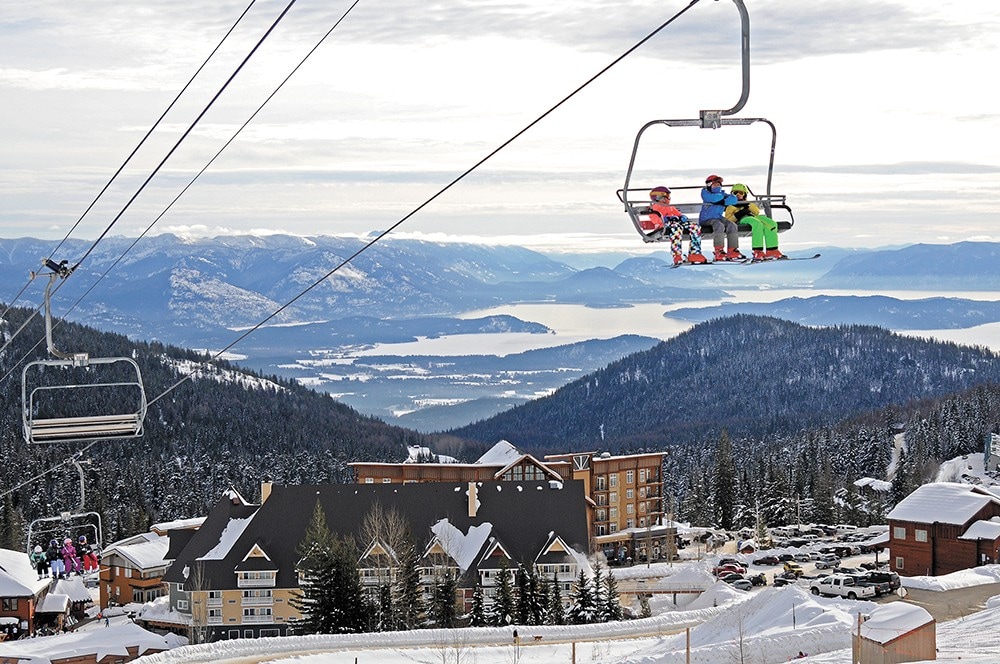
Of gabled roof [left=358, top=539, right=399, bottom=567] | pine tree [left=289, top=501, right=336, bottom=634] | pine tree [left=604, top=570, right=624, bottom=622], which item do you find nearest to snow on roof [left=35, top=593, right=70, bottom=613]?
gabled roof [left=358, top=539, right=399, bottom=567]

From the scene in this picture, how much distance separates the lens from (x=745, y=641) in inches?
957

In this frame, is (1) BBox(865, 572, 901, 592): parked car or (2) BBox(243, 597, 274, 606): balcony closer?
(1) BBox(865, 572, 901, 592): parked car

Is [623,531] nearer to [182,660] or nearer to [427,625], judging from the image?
[427,625]

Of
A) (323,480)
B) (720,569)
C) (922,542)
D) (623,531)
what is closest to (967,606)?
(922,542)

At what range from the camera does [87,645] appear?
3484 centimetres

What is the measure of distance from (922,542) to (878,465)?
63089mm

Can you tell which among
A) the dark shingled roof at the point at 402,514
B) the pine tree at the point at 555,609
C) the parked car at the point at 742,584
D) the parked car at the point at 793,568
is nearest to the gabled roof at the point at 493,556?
the dark shingled roof at the point at 402,514

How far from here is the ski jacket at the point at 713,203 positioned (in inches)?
366

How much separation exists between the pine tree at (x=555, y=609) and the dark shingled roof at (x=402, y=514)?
429 centimetres

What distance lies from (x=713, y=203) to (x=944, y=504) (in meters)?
37.0

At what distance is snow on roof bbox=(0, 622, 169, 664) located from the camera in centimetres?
3362

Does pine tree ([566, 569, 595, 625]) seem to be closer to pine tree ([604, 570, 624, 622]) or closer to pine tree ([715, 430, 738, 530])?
pine tree ([604, 570, 624, 622])

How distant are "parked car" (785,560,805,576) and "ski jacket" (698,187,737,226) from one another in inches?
1614

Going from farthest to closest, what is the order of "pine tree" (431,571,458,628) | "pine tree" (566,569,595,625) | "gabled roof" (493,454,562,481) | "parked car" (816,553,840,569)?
"gabled roof" (493,454,562,481), "parked car" (816,553,840,569), "pine tree" (431,571,458,628), "pine tree" (566,569,595,625)
